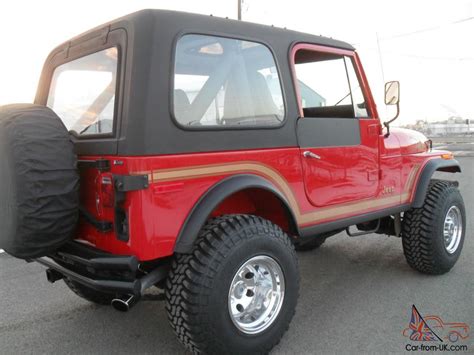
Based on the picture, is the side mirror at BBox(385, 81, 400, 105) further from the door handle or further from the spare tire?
the spare tire

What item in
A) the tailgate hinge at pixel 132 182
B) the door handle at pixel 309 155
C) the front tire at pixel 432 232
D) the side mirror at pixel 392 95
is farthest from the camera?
the front tire at pixel 432 232

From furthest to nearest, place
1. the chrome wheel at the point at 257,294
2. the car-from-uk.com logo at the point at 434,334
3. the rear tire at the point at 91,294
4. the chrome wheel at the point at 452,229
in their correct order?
the chrome wheel at the point at 452,229
the rear tire at the point at 91,294
the car-from-uk.com logo at the point at 434,334
the chrome wheel at the point at 257,294

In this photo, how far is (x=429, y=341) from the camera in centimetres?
294

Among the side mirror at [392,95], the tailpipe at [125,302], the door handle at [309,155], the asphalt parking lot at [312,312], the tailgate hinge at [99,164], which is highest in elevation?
the side mirror at [392,95]

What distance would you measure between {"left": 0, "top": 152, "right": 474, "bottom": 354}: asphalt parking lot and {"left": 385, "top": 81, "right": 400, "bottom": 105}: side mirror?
164cm

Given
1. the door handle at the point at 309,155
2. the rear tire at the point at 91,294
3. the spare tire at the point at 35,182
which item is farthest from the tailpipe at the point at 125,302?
the door handle at the point at 309,155

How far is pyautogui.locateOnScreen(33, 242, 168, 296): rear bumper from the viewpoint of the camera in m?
2.32

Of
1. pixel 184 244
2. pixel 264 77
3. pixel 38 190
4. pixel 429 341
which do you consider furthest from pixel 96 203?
pixel 429 341

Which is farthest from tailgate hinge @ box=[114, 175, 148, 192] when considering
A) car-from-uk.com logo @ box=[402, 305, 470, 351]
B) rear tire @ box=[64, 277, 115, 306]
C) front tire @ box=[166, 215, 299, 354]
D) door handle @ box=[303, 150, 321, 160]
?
car-from-uk.com logo @ box=[402, 305, 470, 351]

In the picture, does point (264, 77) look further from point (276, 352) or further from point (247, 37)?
point (276, 352)

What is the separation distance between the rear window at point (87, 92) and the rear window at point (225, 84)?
41cm

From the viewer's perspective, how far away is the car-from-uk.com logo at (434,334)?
2.88 meters

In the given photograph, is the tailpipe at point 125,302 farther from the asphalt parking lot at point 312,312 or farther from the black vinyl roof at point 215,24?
the black vinyl roof at point 215,24

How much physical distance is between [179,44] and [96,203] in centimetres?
104
